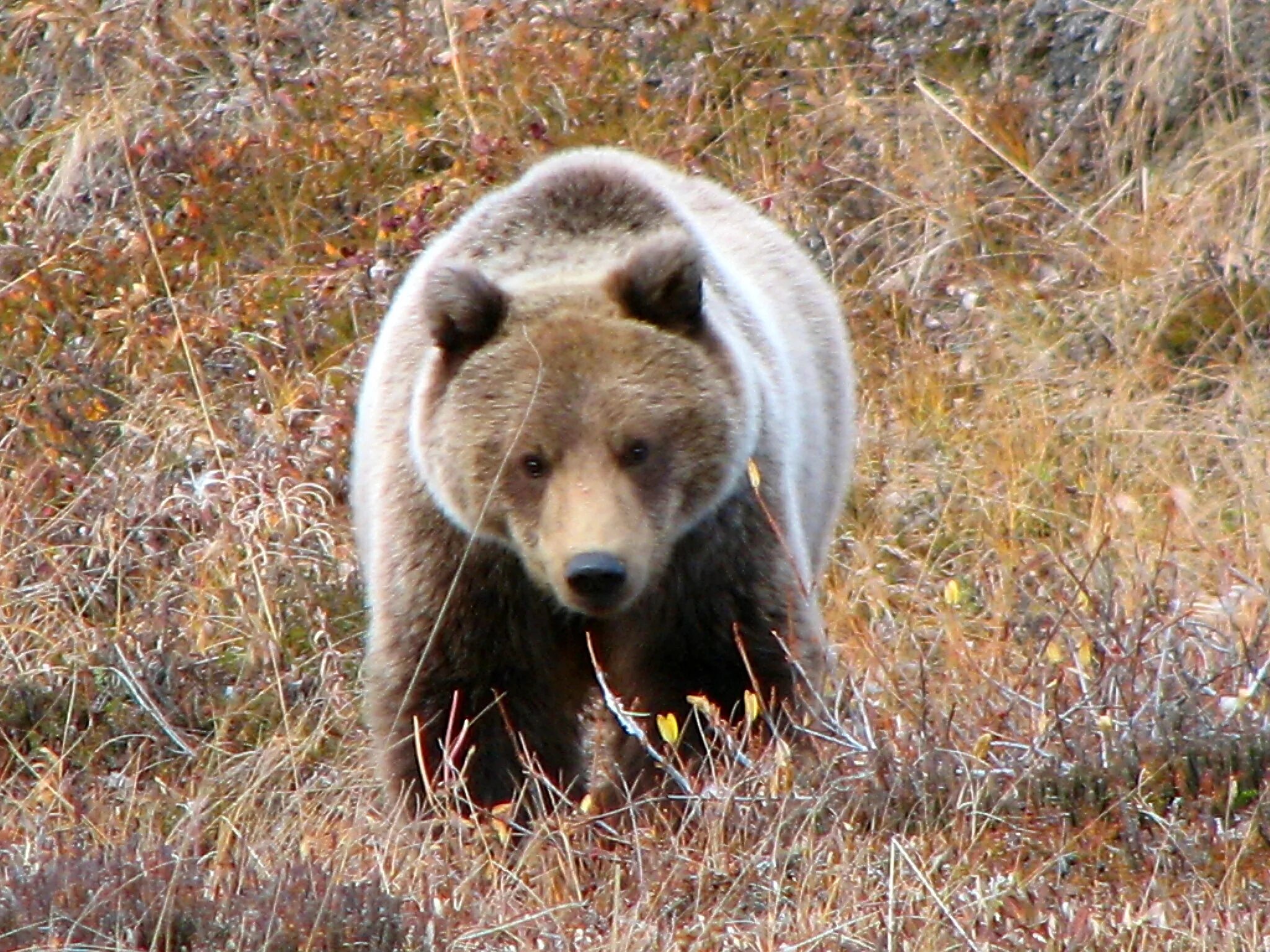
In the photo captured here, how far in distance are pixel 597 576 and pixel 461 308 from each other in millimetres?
796

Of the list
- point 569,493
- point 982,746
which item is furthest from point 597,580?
point 982,746

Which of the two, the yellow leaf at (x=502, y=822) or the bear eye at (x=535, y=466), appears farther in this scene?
the bear eye at (x=535, y=466)

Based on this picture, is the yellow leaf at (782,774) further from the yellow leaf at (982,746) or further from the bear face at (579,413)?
the bear face at (579,413)

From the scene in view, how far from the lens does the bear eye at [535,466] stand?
4.84 metres

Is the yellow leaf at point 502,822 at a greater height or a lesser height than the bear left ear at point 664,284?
lesser

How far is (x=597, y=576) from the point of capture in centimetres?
457

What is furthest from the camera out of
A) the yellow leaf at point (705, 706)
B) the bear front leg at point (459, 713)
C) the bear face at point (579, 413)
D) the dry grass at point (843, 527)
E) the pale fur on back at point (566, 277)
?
the pale fur on back at point (566, 277)

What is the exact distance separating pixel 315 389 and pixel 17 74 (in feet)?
11.5

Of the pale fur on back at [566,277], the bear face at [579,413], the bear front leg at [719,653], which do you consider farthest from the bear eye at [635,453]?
the bear front leg at [719,653]

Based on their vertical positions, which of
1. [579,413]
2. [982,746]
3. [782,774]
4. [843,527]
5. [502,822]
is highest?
[579,413]

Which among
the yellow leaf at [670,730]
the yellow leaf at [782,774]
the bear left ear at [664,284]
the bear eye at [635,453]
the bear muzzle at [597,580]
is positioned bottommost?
the yellow leaf at [782,774]

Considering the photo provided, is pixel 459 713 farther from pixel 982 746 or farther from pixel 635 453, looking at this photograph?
pixel 982 746

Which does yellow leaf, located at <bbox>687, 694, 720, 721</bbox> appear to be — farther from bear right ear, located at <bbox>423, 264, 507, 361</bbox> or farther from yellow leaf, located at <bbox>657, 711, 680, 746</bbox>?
bear right ear, located at <bbox>423, 264, 507, 361</bbox>

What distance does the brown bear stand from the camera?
15.9ft
